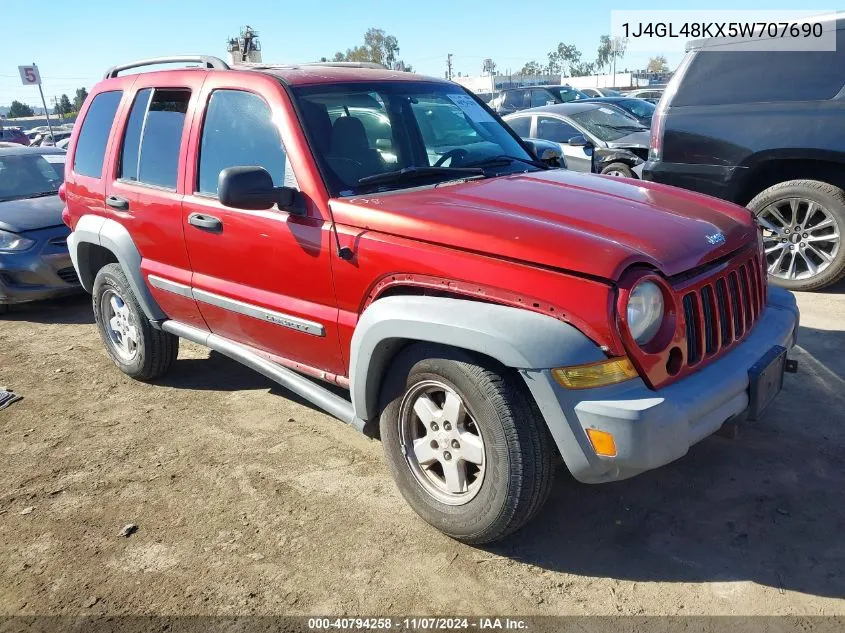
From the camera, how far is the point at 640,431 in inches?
A: 91.3

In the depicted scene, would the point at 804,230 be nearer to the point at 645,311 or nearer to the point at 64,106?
the point at 645,311

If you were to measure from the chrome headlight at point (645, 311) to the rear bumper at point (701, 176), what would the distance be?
3.79 metres

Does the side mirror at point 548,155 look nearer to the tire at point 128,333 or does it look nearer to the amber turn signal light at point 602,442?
the amber turn signal light at point 602,442

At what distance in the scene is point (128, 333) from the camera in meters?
4.82

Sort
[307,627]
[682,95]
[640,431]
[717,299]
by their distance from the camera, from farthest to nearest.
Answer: [682,95] → [717,299] → [307,627] → [640,431]

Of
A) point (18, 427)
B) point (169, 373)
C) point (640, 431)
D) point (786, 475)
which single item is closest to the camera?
point (640, 431)

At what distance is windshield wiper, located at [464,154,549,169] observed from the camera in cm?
368

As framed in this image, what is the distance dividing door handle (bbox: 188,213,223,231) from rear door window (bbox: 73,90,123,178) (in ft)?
4.18

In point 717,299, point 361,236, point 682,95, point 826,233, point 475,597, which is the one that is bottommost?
point 475,597

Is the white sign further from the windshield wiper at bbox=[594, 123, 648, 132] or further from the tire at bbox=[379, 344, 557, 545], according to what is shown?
the tire at bbox=[379, 344, 557, 545]

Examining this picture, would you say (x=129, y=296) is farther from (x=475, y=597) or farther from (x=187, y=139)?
(x=475, y=597)

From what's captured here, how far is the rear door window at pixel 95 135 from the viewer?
4551mm

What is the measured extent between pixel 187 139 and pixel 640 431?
2.85 m

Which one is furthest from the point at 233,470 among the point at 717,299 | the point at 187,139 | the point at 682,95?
the point at 682,95
